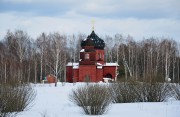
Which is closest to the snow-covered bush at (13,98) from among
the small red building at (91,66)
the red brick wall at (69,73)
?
the small red building at (91,66)

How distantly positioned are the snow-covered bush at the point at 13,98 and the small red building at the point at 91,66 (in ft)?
120

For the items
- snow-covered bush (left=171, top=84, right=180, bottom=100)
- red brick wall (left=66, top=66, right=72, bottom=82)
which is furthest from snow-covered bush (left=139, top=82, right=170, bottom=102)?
red brick wall (left=66, top=66, right=72, bottom=82)

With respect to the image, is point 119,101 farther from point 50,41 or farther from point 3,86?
point 50,41

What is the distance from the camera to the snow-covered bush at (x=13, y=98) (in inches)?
470

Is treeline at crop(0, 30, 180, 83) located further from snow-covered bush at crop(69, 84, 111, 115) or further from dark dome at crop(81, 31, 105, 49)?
snow-covered bush at crop(69, 84, 111, 115)

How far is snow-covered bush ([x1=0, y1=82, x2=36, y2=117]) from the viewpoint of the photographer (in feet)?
39.1

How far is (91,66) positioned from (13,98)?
128ft

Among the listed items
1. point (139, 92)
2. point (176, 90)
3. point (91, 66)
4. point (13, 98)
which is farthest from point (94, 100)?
point (91, 66)

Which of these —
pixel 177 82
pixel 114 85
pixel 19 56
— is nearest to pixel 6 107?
pixel 114 85

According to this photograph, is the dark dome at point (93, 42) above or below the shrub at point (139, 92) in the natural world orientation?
above

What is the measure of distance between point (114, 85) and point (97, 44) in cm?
3703

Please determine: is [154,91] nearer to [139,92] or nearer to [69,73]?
[139,92]

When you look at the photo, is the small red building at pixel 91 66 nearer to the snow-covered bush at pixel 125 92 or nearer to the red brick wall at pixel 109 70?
the red brick wall at pixel 109 70

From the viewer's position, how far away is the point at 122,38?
68750mm
